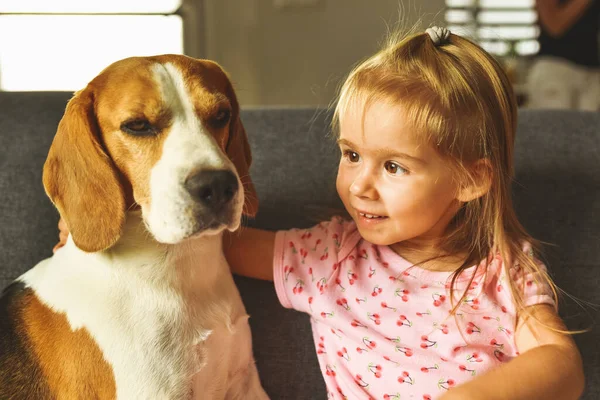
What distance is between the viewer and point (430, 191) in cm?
123

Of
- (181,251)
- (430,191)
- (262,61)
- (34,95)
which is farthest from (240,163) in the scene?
(262,61)

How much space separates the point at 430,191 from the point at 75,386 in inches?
29.3

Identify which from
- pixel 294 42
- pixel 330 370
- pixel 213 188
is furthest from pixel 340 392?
pixel 294 42

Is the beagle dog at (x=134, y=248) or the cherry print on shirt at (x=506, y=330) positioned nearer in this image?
the beagle dog at (x=134, y=248)

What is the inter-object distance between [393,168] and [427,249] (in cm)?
22

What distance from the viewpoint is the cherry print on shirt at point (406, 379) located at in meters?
1.26

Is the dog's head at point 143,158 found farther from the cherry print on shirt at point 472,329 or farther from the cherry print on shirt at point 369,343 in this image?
the cherry print on shirt at point 472,329

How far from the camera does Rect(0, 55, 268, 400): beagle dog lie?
1068 mm

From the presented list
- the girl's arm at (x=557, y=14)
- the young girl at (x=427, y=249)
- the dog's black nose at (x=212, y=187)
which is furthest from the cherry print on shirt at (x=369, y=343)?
the girl's arm at (x=557, y=14)

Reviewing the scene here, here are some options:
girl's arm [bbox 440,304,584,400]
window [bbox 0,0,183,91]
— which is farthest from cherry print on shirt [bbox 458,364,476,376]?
window [bbox 0,0,183,91]

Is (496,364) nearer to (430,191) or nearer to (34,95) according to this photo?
(430,191)

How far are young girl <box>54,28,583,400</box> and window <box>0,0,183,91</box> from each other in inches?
113

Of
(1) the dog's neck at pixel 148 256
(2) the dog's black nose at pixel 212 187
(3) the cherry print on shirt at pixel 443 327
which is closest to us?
(2) the dog's black nose at pixel 212 187

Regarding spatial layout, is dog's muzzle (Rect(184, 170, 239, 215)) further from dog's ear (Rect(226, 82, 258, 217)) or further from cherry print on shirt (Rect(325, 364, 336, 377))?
cherry print on shirt (Rect(325, 364, 336, 377))
